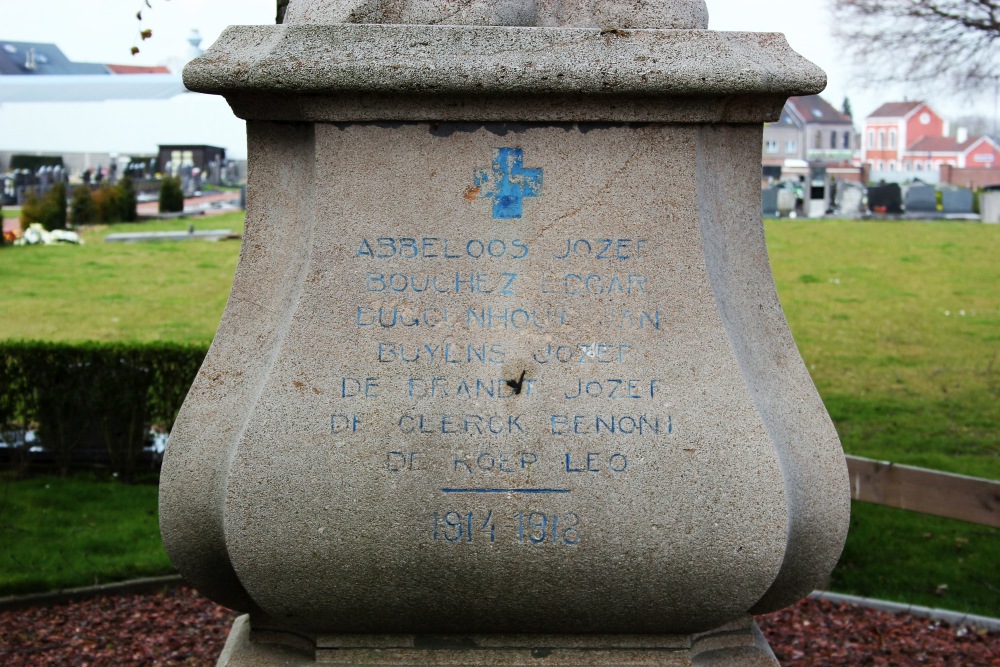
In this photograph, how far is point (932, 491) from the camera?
5.60 metres

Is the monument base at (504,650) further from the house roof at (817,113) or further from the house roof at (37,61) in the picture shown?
the house roof at (817,113)

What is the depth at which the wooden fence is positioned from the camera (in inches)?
215

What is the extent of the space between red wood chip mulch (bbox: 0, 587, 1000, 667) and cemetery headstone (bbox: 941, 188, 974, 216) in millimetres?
26512

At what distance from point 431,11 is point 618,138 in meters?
0.63

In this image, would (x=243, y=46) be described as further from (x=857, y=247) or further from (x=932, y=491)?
(x=857, y=247)

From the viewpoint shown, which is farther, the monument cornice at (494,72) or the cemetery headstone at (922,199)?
the cemetery headstone at (922,199)

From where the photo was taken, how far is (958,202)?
30.0m

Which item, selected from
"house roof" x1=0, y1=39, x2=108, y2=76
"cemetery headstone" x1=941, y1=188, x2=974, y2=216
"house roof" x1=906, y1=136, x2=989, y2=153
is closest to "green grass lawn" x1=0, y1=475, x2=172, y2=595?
"cemetery headstone" x1=941, y1=188, x2=974, y2=216

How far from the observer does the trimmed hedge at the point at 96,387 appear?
750cm

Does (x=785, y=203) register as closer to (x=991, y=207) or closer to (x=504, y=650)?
(x=991, y=207)

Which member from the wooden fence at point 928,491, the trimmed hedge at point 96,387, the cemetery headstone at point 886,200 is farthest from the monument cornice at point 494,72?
the cemetery headstone at point 886,200

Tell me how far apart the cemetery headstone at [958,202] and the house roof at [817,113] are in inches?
2334

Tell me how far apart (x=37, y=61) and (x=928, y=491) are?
69779 millimetres

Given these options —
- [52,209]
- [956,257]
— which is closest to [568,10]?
[956,257]
